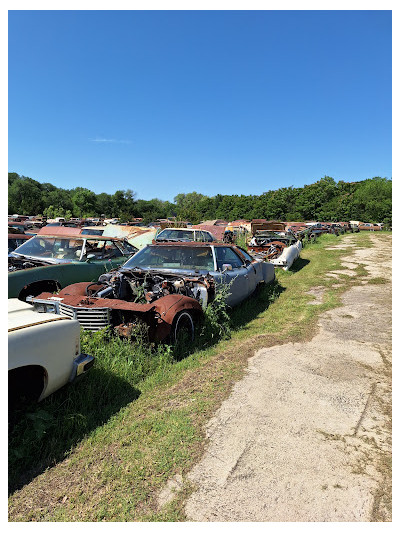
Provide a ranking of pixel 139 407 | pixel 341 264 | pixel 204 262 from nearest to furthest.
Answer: pixel 139 407, pixel 204 262, pixel 341 264

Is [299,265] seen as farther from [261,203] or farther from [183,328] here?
[261,203]

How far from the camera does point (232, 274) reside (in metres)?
5.95

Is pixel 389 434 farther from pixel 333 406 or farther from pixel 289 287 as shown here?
pixel 289 287

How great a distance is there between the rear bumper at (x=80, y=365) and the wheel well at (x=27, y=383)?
28 centimetres

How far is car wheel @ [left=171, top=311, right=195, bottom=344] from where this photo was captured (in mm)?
4336

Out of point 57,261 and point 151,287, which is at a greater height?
point 57,261

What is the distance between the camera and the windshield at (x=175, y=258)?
589 cm

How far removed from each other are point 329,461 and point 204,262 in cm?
389

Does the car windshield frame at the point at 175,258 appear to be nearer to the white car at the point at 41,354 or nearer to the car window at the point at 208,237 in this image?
the white car at the point at 41,354

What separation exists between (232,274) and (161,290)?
1502 millimetres

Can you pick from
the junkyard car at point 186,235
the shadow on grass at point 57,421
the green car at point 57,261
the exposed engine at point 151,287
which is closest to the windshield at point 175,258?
the exposed engine at point 151,287

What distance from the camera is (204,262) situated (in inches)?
234

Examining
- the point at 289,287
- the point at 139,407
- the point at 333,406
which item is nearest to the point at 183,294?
the point at 139,407

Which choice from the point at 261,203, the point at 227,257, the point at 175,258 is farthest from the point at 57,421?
the point at 261,203
